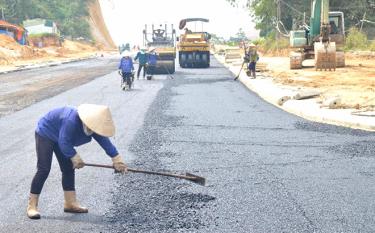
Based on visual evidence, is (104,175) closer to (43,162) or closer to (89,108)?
(43,162)

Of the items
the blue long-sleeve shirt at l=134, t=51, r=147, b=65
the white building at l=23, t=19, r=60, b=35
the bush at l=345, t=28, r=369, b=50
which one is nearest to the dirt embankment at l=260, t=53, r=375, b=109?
the blue long-sleeve shirt at l=134, t=51, r=147, b=65

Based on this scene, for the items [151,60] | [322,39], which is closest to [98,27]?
[151,60]

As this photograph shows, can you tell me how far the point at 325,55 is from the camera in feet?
88.2

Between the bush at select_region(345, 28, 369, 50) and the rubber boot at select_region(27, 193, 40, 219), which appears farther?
the bush at select_region(345, 28, 369, 50)

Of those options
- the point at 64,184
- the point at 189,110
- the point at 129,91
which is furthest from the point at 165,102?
the point at 64,184

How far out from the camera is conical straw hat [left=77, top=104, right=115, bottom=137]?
544 cm

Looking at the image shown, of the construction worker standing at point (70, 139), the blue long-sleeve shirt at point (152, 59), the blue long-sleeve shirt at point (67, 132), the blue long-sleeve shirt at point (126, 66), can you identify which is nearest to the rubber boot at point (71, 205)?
the construction worker standing at point (70, 139)

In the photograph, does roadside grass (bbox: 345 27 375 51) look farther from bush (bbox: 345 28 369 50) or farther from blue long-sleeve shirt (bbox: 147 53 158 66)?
blue long-sleeve shirt (bbox: 147 53 158 66)

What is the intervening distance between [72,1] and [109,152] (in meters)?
99.1

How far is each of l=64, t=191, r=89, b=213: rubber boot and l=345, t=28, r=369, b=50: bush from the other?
35.4 m

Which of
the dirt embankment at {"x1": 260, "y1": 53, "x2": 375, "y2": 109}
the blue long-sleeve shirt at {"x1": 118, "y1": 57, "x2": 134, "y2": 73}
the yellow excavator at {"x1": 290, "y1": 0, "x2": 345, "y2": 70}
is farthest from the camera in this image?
the yellow excavator at {"x1": 290, "y1": 0, "x2": 345, "y2": 70}

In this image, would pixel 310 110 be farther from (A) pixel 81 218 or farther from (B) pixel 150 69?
(B) pixel 150 69

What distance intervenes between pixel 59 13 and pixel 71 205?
89234mm

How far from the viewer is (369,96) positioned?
16.3 m
